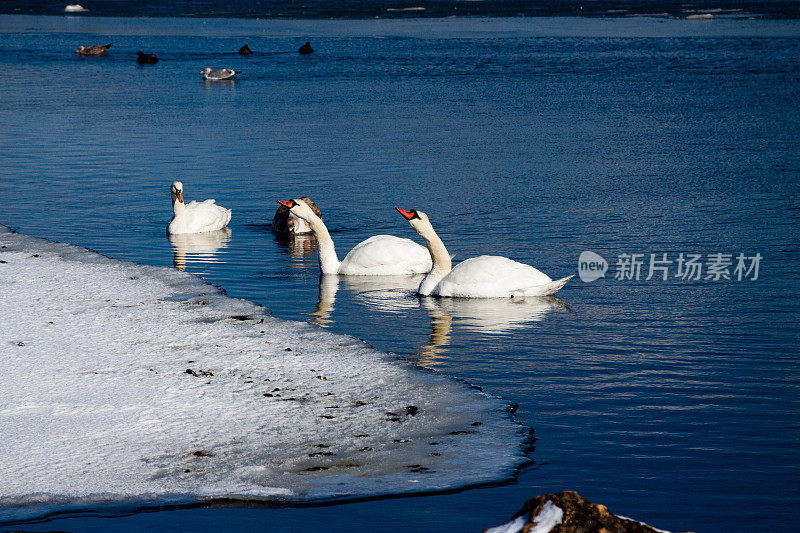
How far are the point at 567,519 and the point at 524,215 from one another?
11974 mm

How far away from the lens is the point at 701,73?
36.9 m

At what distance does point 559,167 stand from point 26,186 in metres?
9.54

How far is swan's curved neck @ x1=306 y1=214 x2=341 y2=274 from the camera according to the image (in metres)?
13.7

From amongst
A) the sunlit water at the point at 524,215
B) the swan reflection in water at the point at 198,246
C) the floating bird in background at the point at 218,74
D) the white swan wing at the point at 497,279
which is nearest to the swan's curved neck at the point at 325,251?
the sunlit water at the point at 524,215

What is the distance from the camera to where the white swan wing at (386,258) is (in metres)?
13.5

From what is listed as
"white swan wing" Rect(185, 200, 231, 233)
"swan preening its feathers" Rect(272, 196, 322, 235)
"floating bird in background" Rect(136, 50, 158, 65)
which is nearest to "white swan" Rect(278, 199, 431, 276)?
"swan preening its feathers" Rect(272, 196, 322, 235)

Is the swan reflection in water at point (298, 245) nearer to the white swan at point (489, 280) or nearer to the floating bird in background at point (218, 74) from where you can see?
the white swan at point (489, 280)

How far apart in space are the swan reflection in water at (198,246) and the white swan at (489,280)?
132 inches

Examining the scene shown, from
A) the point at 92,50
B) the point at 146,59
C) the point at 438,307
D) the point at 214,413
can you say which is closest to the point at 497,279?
the point at 438,307

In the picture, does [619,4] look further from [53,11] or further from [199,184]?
[199,184]

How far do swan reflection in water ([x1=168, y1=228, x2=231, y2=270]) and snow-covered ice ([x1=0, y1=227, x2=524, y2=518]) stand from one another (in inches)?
120

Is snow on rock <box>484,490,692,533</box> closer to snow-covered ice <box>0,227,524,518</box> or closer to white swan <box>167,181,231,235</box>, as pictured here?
snow-covered ice <box>0,227,524,518</box>

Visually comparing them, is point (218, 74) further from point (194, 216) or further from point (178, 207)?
point (194, 216)

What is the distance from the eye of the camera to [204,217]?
16031mm
